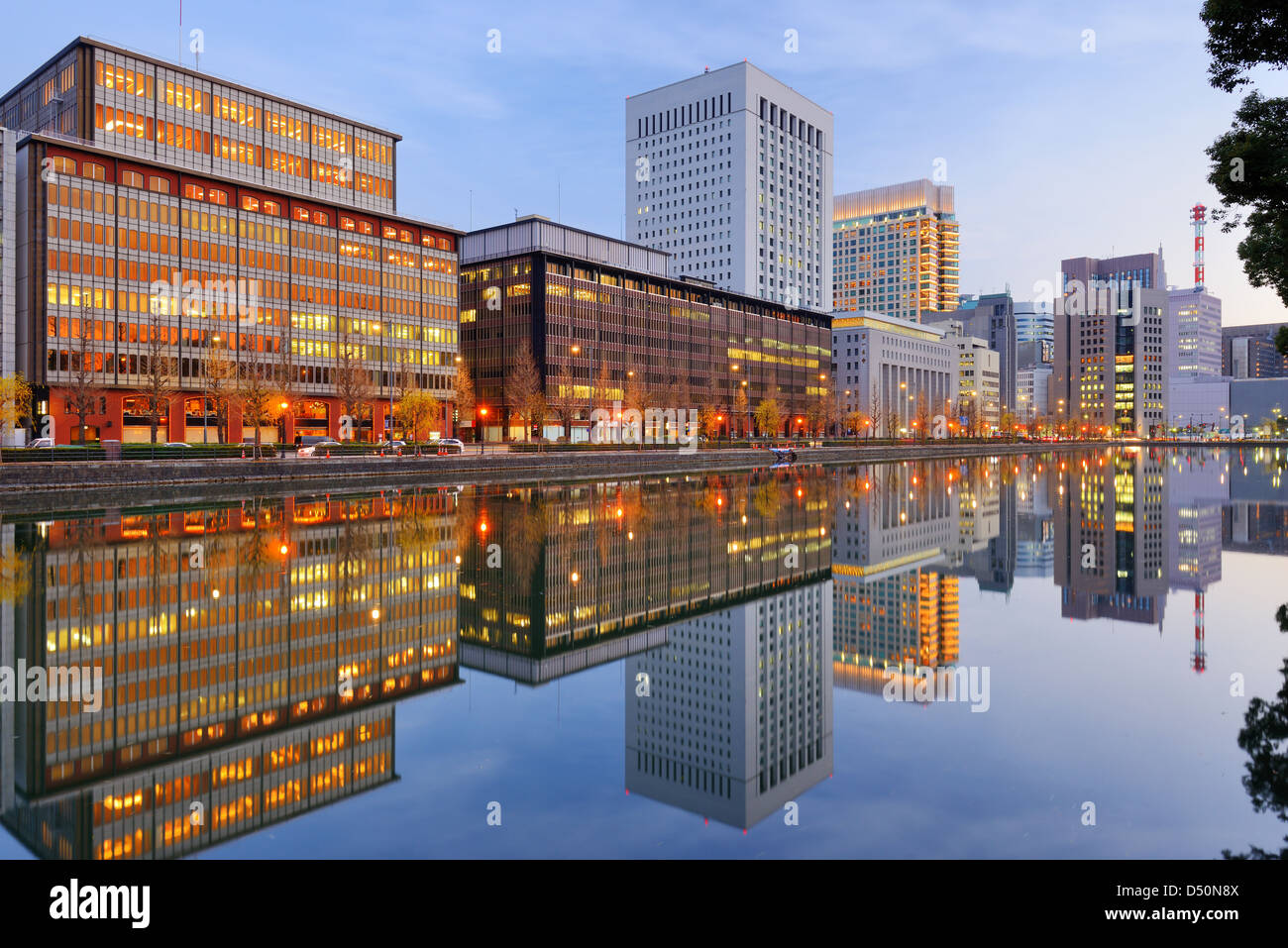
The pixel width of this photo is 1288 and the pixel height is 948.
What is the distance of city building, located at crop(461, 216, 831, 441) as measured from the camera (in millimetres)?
117500

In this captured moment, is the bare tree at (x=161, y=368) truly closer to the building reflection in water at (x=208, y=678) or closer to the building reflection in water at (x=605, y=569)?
the building reflection in water at (x=605, y=569)

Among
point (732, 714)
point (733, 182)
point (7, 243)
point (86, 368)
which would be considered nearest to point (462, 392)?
point (86, 368)

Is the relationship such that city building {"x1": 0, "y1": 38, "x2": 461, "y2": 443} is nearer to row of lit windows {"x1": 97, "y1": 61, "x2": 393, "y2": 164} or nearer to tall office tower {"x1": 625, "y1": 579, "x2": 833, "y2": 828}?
row of lit windows {"x1": 97, "y1": 61, "x2": 393, "y2": 164}

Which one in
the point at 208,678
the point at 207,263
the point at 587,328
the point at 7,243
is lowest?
the point at 208,678

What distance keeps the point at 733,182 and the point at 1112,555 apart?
6320 inches

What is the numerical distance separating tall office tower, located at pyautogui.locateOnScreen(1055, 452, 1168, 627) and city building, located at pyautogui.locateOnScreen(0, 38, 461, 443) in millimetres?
59762

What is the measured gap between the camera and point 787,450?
324 feet

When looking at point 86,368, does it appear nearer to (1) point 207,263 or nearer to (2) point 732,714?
(1) point 207,263

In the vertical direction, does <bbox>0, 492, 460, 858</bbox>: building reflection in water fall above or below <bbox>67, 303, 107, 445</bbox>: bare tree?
below

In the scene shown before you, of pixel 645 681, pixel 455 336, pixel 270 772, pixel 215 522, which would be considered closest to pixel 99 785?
pixel 270 772

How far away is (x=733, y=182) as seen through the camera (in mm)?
173000

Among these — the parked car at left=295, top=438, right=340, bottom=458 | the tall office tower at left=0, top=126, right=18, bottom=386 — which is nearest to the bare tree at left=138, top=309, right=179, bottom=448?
the tall office tower at left=0, top=126, right=18, bottom=386

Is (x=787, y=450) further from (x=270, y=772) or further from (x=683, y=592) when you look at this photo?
(x=270, y=772)

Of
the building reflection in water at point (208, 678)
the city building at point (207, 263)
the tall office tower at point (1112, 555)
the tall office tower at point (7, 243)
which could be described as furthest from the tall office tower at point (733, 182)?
the building reflection in water at point (208, 678)
